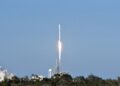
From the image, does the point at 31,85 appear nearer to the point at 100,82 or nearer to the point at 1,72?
the point at 100,82

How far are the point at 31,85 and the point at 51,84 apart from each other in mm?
4815

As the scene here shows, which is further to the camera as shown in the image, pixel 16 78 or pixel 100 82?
pixel 16 78

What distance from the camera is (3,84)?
361 feet

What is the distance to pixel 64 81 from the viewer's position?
106m

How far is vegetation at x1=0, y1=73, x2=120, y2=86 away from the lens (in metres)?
105

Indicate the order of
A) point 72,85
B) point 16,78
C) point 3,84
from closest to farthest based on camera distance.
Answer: point 72,85, point 3,84, point 16,78

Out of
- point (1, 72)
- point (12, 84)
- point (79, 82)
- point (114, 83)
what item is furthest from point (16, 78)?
point (1, 72)

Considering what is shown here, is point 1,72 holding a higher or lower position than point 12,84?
higher

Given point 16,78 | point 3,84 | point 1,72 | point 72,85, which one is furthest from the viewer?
point 1,72

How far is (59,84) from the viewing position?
106 m

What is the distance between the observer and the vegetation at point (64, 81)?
105 meters

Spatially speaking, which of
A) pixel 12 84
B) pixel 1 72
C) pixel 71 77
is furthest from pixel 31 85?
pixel 1 72

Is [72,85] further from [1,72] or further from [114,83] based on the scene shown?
[1,72]

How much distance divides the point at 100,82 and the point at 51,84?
1052 cm
